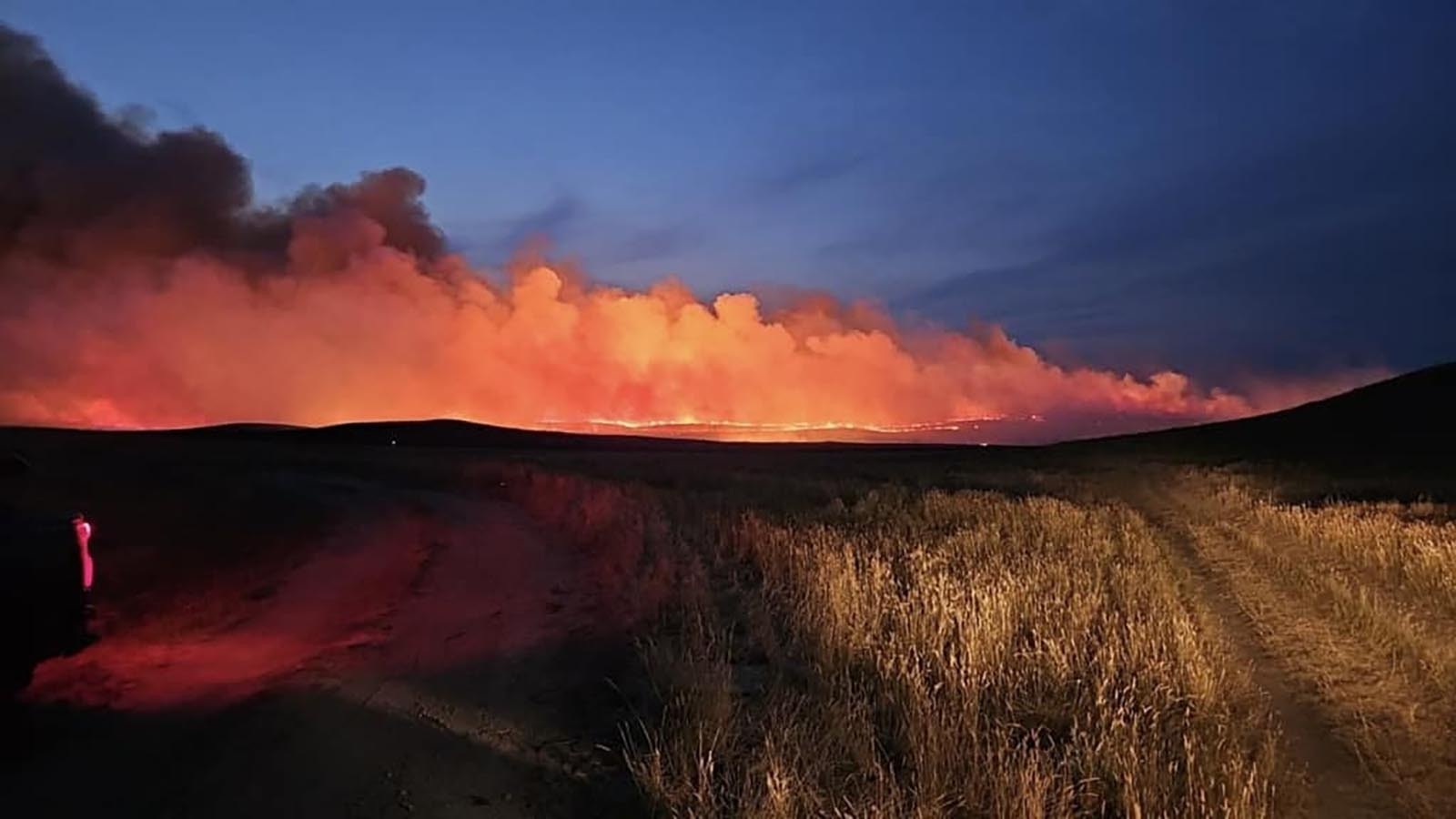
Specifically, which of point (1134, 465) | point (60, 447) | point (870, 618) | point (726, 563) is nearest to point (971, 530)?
point (726, 563)

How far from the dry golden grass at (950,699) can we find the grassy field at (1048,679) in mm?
27

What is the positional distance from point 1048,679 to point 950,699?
40.3 inches

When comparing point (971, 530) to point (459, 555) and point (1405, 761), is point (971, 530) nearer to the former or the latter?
point (459, 555)

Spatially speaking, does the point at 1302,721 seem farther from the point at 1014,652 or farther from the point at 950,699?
the point at 950,699

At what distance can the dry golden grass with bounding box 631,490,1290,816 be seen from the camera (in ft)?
19.1

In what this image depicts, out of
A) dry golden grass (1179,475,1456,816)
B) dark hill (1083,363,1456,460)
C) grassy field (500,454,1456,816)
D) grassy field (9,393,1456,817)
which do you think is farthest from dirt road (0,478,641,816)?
dark hill (1083,363,1456,460)

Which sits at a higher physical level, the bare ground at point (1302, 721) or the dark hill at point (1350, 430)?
the dark hill at point (1350, 430)

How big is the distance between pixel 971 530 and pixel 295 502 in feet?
66.9

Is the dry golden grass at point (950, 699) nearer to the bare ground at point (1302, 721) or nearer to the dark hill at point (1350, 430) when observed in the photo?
the bare ground at point (1302, 721)

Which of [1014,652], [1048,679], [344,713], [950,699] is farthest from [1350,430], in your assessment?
[344,713]

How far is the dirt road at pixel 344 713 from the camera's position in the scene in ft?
21.2

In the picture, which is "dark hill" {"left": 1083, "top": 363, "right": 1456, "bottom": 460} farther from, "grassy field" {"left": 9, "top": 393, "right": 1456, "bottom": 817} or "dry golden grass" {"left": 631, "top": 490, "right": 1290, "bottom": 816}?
"dry golden grass" {"left": 631, "top": 490, "right": 1290, "bottom": 816}

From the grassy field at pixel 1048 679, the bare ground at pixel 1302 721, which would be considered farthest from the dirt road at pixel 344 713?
the bare ground at pixel 1302 721

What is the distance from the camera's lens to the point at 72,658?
1022cm
